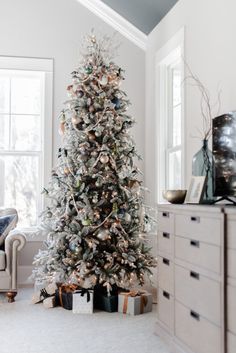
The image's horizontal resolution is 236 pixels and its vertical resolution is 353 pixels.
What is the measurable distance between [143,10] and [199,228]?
10.9 feet

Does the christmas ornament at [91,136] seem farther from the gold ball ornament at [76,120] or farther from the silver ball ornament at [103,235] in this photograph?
the silver ball ornament at [103,235]

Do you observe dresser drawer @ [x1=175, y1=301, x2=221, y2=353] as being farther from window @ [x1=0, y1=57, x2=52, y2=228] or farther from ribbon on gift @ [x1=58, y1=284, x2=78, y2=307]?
window @ [x1=0, y1=57, x2=52, y2=228]

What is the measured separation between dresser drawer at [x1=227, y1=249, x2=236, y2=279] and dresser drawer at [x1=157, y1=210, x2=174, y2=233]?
82cm

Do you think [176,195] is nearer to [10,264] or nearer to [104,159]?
[104,159]

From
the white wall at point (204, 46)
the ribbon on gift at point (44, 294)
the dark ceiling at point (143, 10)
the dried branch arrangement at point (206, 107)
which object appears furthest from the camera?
the dark ceiling at point (143, 10)

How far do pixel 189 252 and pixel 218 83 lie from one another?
1473 millimetres

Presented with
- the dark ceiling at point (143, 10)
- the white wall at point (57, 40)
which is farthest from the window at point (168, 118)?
the white wall at point (57, 40)

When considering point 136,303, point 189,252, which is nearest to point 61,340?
point 136,303

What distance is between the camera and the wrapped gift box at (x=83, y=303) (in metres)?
4.12

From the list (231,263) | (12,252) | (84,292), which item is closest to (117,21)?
Answer: (12,252)

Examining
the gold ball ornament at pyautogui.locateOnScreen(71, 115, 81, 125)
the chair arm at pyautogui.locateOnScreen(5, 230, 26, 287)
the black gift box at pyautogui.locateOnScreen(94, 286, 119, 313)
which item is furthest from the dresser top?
the chair arm at pyautogui.locateOnScreen(5, 230, 26, 287)

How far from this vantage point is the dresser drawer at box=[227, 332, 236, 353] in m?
2.33

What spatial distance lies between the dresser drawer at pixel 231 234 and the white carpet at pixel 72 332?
114 centimetres

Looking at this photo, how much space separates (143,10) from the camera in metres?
5.21
